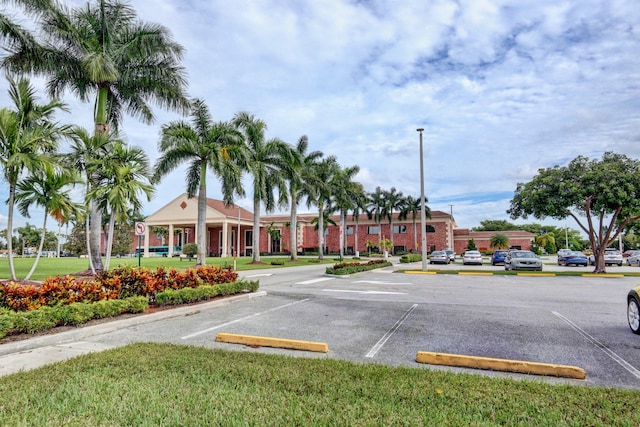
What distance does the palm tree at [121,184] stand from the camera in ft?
42.3

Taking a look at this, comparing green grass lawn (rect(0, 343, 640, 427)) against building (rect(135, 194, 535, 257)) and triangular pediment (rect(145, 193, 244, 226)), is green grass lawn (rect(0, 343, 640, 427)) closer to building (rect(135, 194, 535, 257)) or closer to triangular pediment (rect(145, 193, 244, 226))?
building (rect(135, 194, 535, 257))

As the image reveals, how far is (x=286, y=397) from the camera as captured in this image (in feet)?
13.1

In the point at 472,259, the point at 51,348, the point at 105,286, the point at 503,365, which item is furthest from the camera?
the point at 472,259

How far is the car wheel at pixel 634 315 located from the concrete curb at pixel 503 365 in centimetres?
335

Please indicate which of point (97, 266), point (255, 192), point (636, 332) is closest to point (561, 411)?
point (636, 332)

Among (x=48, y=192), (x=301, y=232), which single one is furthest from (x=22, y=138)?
(x=301, y=232)

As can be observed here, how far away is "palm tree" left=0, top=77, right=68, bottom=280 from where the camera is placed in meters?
11.5

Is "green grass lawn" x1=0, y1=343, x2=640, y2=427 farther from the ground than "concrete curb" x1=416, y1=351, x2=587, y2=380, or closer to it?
farther from the ground

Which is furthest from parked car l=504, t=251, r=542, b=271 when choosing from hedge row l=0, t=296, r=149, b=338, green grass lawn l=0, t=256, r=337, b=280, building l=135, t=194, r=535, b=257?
building l=135, t=194, r=535, b=257

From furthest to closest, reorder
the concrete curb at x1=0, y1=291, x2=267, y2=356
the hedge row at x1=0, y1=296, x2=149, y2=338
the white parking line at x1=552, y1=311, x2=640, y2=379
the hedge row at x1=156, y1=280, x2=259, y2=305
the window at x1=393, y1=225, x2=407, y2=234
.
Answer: the window at x1=393, y1=225, x2=407, y2=234 → the hedge row at x1=156, y1=280, x2=259, y2=305 → the hedge row at x1=0, y1=296, x2=149, y2=338 → the concrete curb at x1=0, y1=291, x2=267, y2=356 → the white parking line at x1=552, y1=311, x2=640, y2=379

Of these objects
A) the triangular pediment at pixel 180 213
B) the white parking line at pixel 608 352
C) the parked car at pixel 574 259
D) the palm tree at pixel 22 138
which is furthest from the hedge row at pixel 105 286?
the triangular pediment at pixel 180 213

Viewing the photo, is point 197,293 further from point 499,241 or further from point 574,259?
point 499,241

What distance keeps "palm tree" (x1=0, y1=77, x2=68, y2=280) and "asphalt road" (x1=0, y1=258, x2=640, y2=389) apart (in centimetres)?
702

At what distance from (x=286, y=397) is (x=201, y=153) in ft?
70.1
